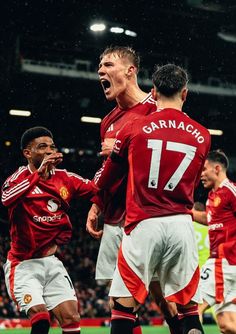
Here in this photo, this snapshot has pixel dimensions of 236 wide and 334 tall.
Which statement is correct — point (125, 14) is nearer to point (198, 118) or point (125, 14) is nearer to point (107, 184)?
point (198, 118)

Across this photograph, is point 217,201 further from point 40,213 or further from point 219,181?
point 40,213

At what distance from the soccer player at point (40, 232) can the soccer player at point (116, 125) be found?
0.47 meters

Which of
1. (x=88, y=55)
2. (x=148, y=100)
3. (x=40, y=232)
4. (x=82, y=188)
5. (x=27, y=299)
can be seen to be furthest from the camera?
(x=88, y=55)

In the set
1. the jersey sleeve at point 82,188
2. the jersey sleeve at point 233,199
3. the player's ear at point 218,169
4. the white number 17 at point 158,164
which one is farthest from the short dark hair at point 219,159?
the white number 17 at point 158,164

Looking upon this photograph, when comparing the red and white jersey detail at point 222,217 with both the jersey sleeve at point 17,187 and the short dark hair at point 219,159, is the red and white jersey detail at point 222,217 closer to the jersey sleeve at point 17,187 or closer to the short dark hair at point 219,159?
the short dark hair at point 219,159

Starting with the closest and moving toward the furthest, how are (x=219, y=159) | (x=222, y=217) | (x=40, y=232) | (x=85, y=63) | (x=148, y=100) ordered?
1. (x=148, y=100)
2. (x=40, y=232)
3. (x=222, y=217)
4. (x=219, y=159)
5. (x=85, y=63)

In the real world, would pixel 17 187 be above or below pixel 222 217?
above

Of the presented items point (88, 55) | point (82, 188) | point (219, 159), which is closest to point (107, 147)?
point (82, 188)

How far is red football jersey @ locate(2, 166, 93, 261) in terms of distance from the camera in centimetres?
482

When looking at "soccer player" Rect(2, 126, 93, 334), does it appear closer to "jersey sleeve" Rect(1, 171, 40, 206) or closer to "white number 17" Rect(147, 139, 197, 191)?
"jersey sleeve" Rect(1, 171, 40, 206)

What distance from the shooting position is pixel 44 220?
485 centimetres

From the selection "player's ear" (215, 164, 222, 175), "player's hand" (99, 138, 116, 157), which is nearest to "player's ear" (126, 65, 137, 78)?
"player's hand" (99, 138, 116, 157)

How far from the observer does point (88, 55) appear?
16.7 m

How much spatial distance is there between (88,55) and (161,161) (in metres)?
13.6
